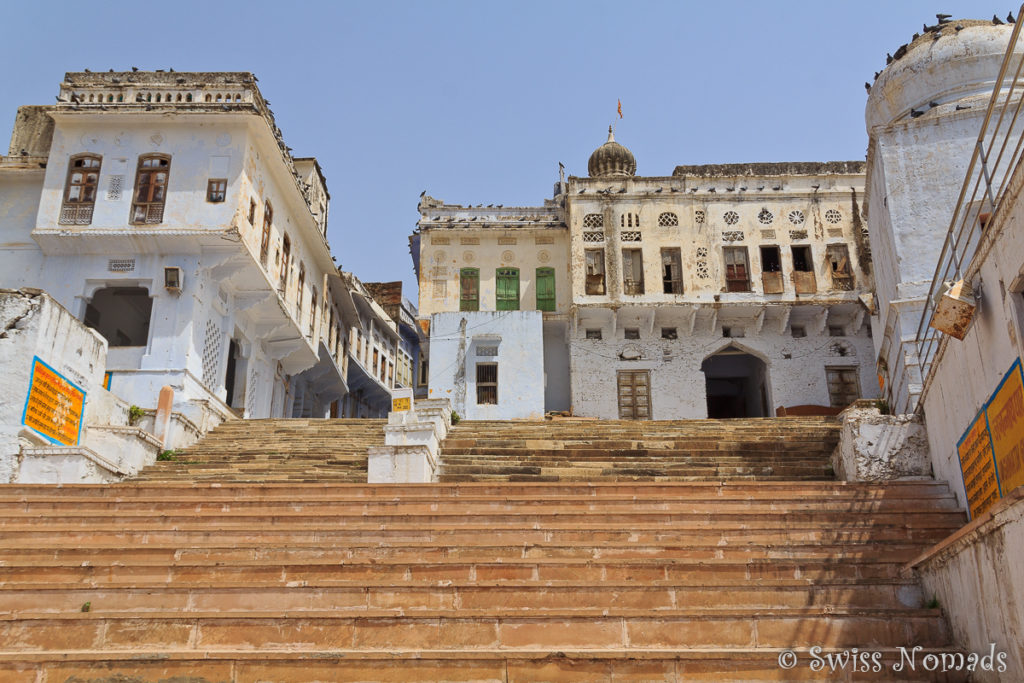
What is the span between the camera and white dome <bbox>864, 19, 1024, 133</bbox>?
57.7 feet

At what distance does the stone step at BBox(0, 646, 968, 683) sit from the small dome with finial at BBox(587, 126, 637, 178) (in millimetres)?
26007

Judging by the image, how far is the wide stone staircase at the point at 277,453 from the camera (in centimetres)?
1321

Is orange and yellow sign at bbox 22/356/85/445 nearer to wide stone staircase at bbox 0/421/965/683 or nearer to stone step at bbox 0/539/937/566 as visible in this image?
wide stone staircase at bbox 0/421/965/683

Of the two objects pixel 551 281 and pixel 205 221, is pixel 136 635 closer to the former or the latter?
pixel 205 221

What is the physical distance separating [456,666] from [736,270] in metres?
22.8

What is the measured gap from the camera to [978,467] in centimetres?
843

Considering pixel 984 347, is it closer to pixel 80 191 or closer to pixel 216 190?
pixel 216 190

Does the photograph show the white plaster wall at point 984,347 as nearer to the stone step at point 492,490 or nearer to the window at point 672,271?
the stone step at point 492,490

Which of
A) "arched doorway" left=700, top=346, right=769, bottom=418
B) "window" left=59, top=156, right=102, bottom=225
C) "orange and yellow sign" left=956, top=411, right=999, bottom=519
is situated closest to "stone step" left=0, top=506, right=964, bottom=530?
"orange and yellow sign" left=956, top=411, right=999, bottom=519

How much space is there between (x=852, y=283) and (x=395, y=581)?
73.2 feet

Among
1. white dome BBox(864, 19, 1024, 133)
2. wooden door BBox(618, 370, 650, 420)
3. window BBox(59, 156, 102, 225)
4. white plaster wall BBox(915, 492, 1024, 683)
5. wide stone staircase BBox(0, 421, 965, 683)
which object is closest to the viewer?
white plaster wall BBox(915, 492, 1024, 683)

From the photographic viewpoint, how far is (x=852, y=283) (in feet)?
87.9

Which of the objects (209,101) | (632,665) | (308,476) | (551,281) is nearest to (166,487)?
(308,476)

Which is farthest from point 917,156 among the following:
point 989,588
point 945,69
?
point 989,588
